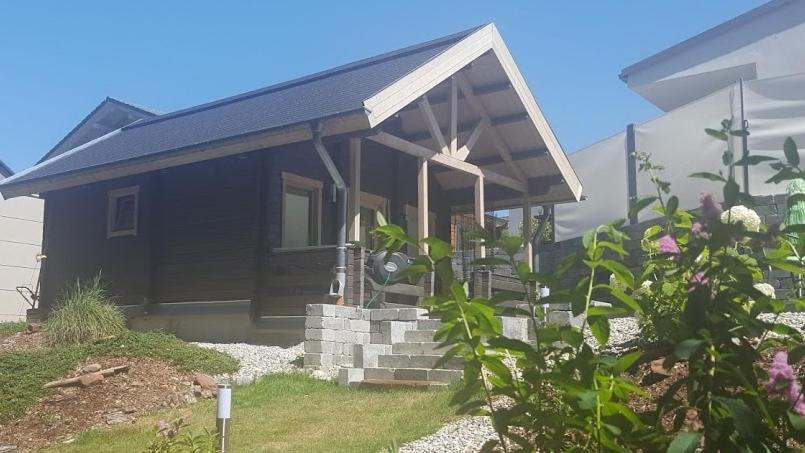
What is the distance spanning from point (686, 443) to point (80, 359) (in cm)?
799

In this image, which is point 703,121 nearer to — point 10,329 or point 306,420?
point 306,420

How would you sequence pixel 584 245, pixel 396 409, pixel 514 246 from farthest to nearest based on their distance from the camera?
pixel 396 409, pixel 584 245, pixel 514 246

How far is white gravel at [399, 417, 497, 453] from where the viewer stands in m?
4.93

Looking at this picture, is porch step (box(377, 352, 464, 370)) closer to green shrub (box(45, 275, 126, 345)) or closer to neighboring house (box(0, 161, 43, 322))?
green shrub (box(45, 275, 126, 345))

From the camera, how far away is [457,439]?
5129 millimetres

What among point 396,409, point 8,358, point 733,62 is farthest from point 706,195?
point 733,62

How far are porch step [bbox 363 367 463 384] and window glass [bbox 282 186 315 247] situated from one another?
4667 millimetres

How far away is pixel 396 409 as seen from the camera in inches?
256

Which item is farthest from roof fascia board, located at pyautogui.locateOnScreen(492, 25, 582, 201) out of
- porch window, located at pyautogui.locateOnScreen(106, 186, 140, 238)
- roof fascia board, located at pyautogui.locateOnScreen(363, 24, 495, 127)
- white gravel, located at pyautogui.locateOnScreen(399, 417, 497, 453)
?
white gravel, located at pyautogui.locateOnScreen(399, 417, 497, 453)

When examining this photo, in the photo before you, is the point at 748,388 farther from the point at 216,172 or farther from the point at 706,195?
the point at 216,172

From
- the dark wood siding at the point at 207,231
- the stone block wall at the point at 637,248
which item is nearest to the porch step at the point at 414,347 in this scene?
the stone block wall at the point at 637,248

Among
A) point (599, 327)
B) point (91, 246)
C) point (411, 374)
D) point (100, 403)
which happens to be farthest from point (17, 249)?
point (599, 327)

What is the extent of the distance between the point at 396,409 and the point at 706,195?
16.2 feet

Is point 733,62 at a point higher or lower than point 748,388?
higher
